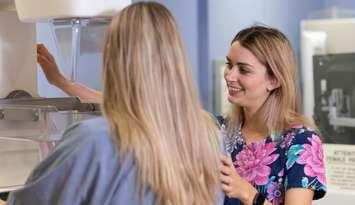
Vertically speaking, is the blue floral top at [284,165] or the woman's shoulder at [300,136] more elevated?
the woman's shoulder at [300,136]

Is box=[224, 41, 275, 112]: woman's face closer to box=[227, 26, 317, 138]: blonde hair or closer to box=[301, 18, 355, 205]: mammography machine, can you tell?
box=[227, 26, 317, 138]: blonde hair

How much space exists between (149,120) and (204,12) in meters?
2.15

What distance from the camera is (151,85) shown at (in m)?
0.92

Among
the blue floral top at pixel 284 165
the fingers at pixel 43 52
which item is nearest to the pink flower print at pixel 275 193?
the blue floral top at pixel 284 165

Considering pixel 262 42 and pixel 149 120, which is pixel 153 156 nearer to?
pixel 149 120

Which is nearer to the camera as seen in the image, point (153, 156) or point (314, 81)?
point (153, 156)

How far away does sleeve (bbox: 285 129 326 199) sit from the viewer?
4.05 feet

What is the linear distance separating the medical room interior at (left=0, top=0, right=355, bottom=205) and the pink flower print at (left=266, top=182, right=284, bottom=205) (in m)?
0.39

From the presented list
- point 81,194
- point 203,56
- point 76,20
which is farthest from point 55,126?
point 203,56

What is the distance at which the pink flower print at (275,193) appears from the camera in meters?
1.26

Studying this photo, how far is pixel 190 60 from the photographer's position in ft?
3.57

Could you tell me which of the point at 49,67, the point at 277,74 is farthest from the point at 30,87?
the point at 277,74

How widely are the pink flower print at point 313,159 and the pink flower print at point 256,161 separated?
0.06 meters

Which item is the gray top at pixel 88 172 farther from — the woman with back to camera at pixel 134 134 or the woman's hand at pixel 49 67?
the woman's hand at pixel 49 67
